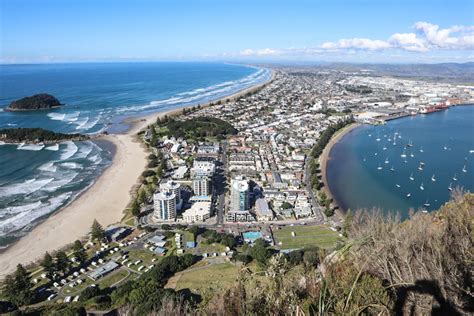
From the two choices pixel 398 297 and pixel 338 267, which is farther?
pixel 338 267

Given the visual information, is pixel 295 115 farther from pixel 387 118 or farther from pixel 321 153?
pixel 321 153

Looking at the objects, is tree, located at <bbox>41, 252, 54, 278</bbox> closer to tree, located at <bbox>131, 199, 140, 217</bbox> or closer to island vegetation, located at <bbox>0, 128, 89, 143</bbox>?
tree, located at <bbox>131, 199, 140, 217</bbox>

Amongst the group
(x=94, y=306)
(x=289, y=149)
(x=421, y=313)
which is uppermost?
(x=421, y=313)

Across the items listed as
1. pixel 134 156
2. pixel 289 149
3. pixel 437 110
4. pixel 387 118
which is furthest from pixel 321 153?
pixel 437 110

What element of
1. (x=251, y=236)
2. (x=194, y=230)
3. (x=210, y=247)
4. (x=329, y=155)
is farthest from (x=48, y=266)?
(x=329, y=155)

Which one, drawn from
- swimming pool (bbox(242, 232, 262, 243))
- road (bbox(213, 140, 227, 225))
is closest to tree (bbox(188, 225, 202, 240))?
road (bbox(213, 140, 227, 225))

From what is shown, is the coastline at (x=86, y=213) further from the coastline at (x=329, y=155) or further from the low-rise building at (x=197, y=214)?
the coastline at (x=329, y=155)
